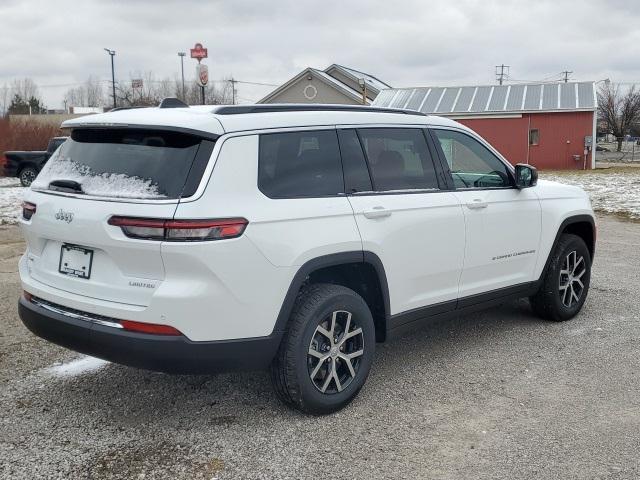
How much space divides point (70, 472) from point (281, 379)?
1186 mm

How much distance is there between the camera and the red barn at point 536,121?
33.7 metres

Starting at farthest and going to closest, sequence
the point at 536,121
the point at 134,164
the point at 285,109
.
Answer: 1. the point at 536,121
2. the point at 285,109
3. the point at 134,164

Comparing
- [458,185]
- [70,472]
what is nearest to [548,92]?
[458,185]

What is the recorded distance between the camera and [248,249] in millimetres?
3418

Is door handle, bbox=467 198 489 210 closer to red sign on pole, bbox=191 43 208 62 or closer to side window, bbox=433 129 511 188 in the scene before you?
side window, bbox=433 129 511 188

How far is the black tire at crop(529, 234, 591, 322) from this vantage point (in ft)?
18.6

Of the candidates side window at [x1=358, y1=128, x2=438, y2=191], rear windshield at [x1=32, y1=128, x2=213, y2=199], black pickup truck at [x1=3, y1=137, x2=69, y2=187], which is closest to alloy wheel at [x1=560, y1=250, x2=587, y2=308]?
side window at [x1=358, y1=128, x2=438, y2=191]

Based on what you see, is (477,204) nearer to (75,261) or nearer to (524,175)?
(524,175)

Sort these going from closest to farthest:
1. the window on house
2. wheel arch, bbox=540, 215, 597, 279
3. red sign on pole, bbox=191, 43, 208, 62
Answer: wheel arch, bbox=540, 215, 597, 279 → red sign on pole, bbox=191, 43, 208, 62 → the window on house

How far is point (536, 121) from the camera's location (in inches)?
1345

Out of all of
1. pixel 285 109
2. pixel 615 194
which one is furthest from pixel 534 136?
pixel 285 109

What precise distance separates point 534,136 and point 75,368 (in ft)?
108

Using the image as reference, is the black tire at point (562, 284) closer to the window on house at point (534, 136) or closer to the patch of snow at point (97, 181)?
the patch of snow at point (97, 181)

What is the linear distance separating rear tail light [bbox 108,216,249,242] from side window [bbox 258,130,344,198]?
0.36 metres
